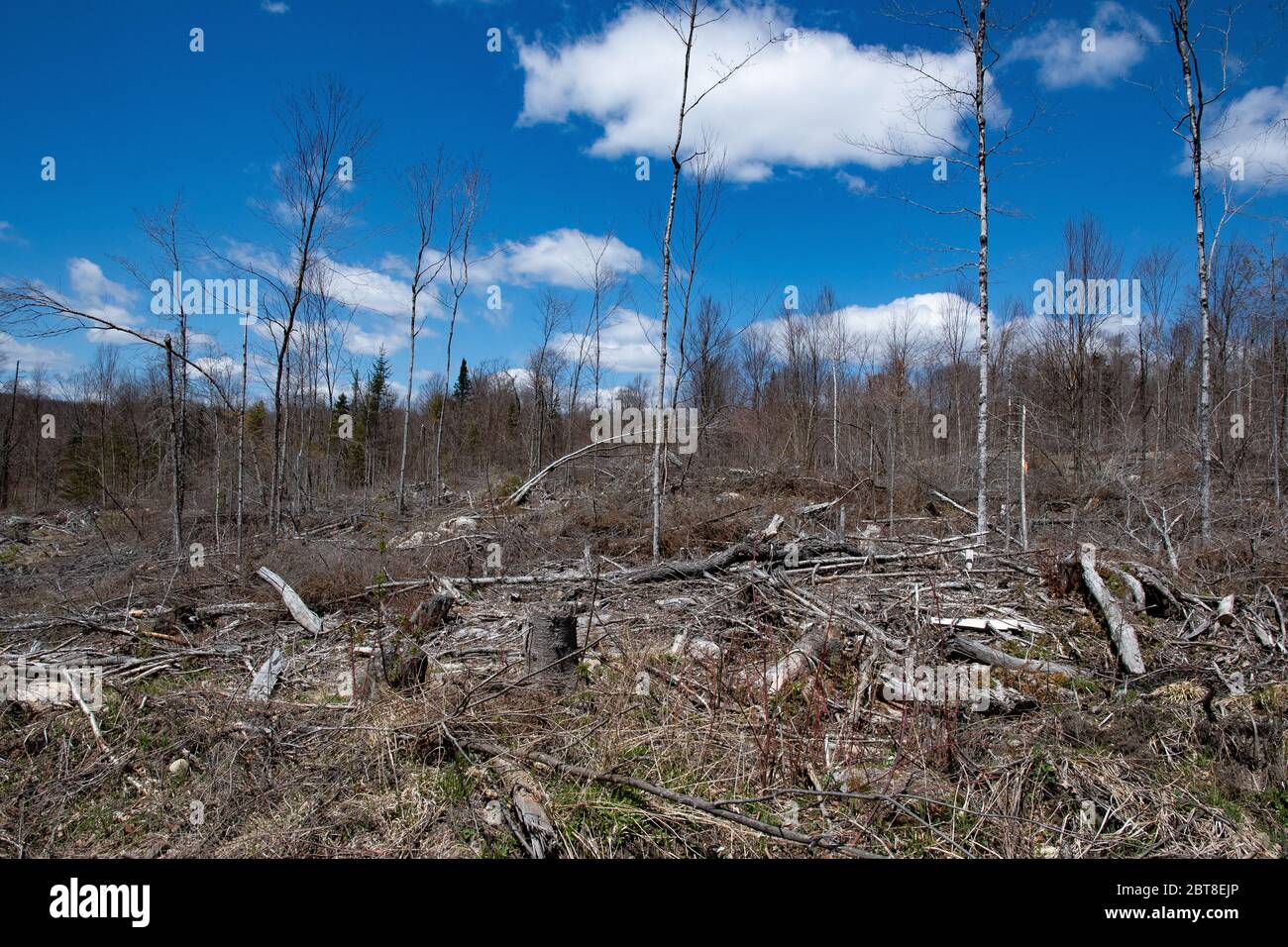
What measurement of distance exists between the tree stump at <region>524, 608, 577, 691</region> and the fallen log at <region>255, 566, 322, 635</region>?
3454 millimetres

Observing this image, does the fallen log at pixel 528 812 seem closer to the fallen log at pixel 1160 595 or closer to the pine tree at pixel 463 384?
the fallen log at pixel 1160 595

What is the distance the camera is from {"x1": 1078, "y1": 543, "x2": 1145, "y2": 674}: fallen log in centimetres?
498

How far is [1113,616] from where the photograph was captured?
18.1 feet

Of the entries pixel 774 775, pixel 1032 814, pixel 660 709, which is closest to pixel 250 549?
pixel 660 709

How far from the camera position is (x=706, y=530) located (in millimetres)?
10586

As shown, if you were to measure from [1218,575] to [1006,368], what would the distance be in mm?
19867

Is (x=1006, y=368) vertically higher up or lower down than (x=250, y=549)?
higher up

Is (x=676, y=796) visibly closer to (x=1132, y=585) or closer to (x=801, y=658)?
(x=801, y=658)

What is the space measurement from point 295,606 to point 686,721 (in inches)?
214

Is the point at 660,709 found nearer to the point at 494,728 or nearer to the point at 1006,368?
the point at 494,728

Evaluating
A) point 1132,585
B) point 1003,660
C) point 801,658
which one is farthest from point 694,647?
point 1132,585

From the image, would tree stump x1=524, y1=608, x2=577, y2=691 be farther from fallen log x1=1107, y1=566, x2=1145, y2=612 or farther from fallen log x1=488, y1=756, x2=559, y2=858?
fallen log x1=1107, y1=566, x2=1145, y2=612

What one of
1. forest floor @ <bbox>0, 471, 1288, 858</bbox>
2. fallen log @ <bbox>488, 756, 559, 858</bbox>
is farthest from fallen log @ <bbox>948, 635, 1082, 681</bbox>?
fallen log @ <bbox>488, 756, 559, 858</bbox>
